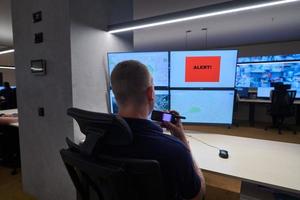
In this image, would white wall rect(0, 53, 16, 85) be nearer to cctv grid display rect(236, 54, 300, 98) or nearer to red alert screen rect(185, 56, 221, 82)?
red alert screen rect(185, 56, 221, 82)

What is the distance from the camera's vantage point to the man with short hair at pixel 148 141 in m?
0.73

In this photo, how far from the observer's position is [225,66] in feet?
6.04

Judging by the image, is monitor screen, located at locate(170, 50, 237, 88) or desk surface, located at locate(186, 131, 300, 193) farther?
monitor screen, located at locate(170, 50, 237, 88)

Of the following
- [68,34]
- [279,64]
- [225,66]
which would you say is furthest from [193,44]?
[68,34]

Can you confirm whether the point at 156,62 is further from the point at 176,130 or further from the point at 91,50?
the point at 176,130

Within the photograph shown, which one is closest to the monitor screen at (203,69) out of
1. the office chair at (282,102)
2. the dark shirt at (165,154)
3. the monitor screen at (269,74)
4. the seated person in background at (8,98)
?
the dark shirt at (165,154)

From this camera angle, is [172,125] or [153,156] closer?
[153,156]

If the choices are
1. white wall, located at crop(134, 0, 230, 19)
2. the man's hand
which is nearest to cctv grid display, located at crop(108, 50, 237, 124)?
the man's hand

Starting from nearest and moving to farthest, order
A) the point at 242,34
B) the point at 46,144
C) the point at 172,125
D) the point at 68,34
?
the point at 172,125 < the point at 68,34 < the point at 46,144 < the point at 242,34

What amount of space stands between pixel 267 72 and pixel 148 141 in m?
7.25

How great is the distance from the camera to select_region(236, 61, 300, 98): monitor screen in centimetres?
625

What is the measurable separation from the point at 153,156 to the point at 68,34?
4.70 ft

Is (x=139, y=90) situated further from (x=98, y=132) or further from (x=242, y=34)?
(x=242, y=34)

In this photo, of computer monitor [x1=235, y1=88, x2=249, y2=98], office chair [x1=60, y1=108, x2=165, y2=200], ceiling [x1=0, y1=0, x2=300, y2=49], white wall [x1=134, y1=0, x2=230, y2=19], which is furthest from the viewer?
computer monitor [x1=235, y1=88, x2=249, y2=98]
